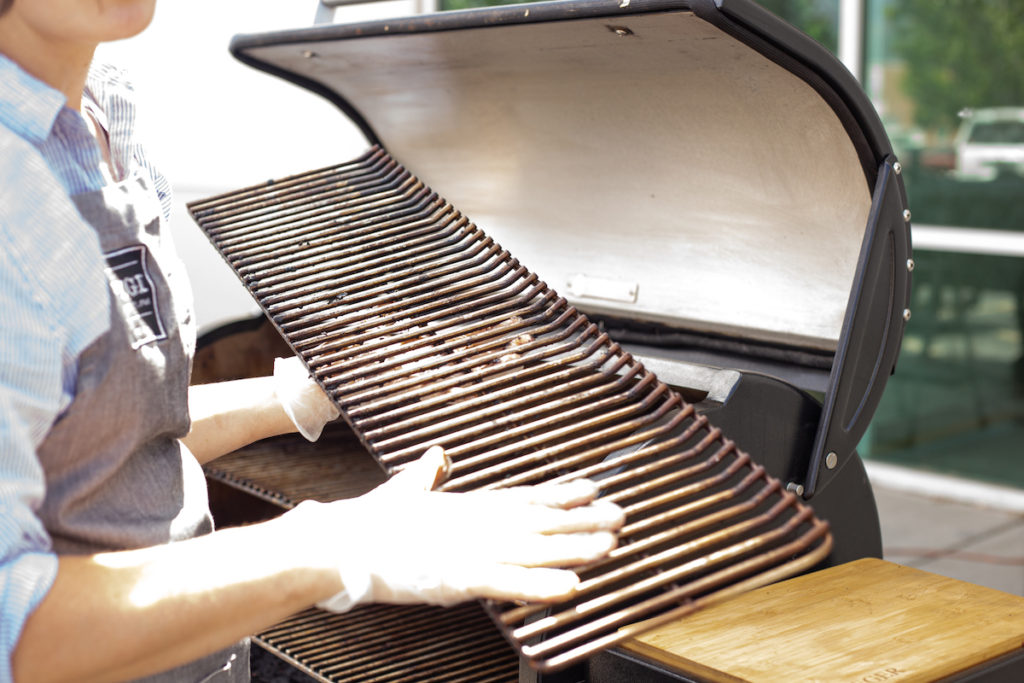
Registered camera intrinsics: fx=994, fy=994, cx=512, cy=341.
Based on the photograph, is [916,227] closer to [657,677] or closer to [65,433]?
[657,677]

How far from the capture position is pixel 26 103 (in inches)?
33.2

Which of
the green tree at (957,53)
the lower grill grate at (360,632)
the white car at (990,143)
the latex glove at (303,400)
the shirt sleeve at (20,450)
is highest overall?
the green tree at (957,53)

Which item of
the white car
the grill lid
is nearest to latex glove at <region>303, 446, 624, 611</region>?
the grill lid

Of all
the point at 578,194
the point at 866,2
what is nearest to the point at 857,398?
the point at 578,194

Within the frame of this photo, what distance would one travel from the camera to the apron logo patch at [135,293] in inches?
35.9

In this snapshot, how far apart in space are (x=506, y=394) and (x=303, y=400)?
366 millimetres

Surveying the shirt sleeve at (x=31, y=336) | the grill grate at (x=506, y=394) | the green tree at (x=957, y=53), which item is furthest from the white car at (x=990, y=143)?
the shirt sleeve at (x=31, y=336)

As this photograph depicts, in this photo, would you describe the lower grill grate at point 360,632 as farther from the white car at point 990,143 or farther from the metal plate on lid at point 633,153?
the white car at point 990,143

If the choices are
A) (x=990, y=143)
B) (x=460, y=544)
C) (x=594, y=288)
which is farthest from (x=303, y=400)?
(x=990, y=143)

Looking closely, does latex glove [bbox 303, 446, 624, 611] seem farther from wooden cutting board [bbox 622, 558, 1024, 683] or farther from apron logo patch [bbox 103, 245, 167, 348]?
wooden cutting board [bbox 622, 558, 1024, 683]

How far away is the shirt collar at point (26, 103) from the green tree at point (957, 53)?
406cm

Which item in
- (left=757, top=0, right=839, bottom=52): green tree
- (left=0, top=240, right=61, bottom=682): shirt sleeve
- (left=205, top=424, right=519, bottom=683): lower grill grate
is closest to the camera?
(left=0, top=240, right=61, bottom=682): shirt sleeve

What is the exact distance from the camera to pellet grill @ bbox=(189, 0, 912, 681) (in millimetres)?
1034

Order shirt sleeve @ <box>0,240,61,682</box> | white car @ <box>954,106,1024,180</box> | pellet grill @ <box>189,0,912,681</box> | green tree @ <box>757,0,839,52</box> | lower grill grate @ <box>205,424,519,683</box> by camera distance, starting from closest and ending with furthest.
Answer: shirt sleeve @ <box>0,240,61,682</box> < pellet grill @ <box>189,0,912,681</box> < lower grill grate @ <box>205,424,519,683</box> < white car @ <box>954,106,1024,180</box> < green tree @ <box>757,0,839,52</box>
